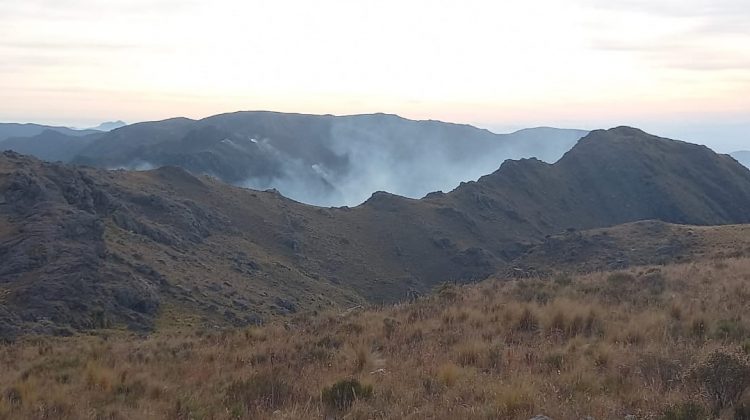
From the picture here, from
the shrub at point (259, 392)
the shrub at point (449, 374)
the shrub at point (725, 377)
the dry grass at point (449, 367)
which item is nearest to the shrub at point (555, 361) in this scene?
the dry grass at point (449, 367)

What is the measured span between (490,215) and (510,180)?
14137 mm

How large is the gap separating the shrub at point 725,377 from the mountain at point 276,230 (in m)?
33.0

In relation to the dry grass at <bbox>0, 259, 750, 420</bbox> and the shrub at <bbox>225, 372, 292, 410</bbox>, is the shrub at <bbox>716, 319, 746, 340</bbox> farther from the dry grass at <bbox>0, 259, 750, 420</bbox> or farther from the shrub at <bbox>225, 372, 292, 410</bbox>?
the shrub at <bbox>225, 372, 292, 410</bbox>

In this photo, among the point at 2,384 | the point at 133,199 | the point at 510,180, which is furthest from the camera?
the point at 510,180

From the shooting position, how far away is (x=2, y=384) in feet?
31.4

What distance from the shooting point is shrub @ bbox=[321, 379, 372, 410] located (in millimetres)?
7242

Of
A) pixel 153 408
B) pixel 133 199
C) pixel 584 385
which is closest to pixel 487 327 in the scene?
pixel 584 385

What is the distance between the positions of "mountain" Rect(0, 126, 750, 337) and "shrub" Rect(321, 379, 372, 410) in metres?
29.6

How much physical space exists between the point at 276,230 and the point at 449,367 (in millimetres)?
71419

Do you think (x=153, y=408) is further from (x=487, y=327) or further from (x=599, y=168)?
(x=599, y=168)

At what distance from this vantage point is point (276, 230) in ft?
257

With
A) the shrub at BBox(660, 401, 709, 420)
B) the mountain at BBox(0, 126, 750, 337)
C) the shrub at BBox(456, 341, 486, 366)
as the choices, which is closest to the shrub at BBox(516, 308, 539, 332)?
the shrub at BBox(456, 341, 486, 366)

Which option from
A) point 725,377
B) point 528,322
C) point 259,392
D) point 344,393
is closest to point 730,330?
point 528,322

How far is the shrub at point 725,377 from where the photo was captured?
20.8 ft
